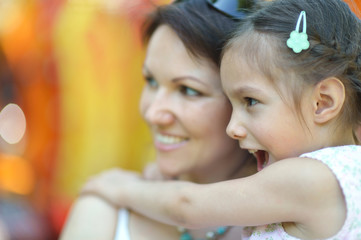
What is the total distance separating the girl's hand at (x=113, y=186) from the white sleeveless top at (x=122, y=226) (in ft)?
0.11

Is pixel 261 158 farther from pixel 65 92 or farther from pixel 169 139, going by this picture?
pixel 65 92

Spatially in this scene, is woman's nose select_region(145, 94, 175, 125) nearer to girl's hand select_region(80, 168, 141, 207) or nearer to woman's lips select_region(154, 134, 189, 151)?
woman's lips select_region(154, 134, 189, 151)

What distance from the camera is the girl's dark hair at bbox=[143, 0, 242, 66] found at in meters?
1.51

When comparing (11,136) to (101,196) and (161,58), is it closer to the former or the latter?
(101,196)

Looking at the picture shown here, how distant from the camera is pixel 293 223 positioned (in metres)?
1.13

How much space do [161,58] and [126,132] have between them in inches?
42.2

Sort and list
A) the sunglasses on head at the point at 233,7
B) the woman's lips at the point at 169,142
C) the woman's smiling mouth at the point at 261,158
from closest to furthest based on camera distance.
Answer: the woman's smiling mouth at the point at 261,158
the sunglasses on head at the point at 233,7
the woman's lips at the point at 169,142

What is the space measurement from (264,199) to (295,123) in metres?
0.20

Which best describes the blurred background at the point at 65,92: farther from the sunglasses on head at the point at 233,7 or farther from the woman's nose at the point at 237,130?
the woman's nose at the point at 237,130

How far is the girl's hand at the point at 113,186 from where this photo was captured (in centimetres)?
164

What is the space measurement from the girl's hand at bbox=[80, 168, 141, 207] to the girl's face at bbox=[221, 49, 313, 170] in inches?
22.5

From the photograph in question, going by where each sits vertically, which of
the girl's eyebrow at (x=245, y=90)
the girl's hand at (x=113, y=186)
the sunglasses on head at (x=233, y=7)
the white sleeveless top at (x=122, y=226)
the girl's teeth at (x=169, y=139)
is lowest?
the white sleeveless top at (x=122, y=226)

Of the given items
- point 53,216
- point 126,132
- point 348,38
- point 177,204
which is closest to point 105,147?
point 126,132

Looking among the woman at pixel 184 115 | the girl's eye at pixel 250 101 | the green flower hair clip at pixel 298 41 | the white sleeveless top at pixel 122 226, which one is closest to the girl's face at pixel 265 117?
the girl's eye at pixel 250 101
